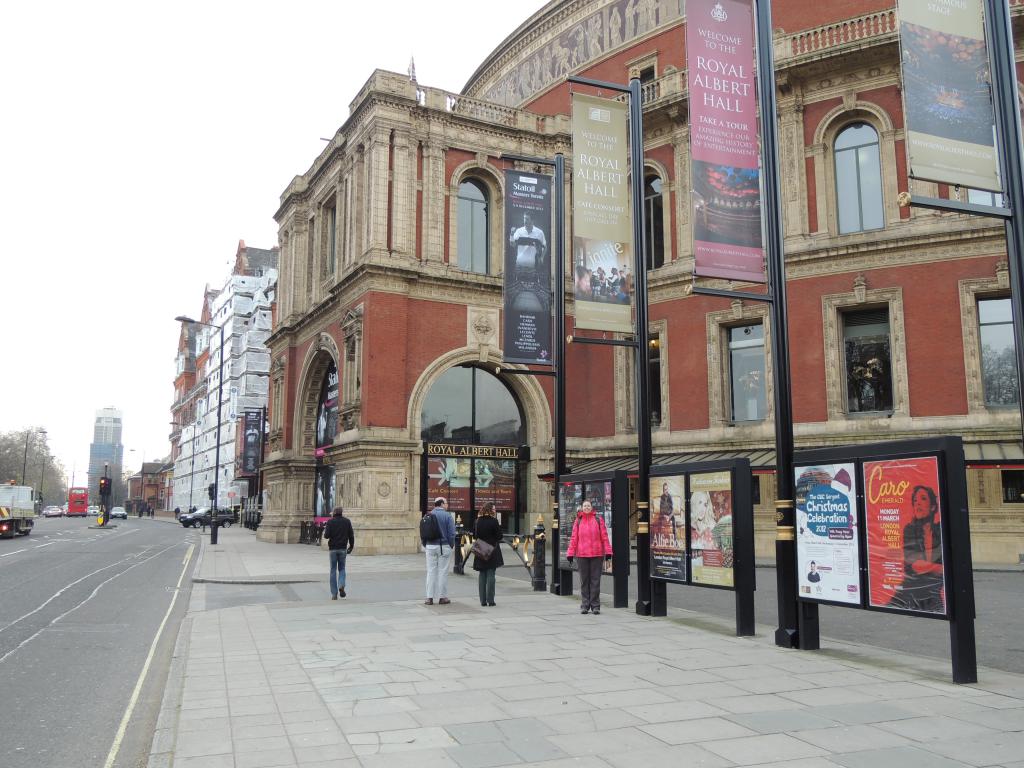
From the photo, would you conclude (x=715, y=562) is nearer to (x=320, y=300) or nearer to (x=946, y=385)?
(x=946, y=385)

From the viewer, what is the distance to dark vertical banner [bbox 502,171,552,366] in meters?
17.8

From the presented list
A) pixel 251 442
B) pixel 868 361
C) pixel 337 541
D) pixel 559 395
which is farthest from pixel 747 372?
pixel 251 442

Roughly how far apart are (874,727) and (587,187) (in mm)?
10791

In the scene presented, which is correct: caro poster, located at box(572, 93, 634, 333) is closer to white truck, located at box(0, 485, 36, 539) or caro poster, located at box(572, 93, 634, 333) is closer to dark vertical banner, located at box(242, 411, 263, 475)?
white truck, located at box(0, 485, 36, 539)

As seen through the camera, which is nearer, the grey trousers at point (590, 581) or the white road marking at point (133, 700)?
the white road marking at point (133, 700)

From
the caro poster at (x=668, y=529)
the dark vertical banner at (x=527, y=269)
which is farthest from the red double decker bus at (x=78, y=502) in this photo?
the caro poster at (x=668, y=529)

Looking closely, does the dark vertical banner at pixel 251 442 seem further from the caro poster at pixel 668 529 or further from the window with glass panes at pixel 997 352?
the caro poster at pixel 668 529

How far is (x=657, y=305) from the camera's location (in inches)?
1222

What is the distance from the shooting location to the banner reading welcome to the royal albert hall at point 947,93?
8883mm

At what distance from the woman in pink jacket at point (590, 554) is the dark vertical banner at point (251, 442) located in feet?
155

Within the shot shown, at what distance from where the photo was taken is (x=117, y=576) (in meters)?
21.2

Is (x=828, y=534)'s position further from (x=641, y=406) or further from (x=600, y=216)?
(x=600, y=216)

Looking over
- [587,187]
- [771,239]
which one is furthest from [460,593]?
[771,239]

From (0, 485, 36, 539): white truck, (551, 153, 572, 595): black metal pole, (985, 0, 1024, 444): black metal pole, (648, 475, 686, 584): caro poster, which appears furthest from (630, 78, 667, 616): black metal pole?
(0, 485, 36, 539): white truck
